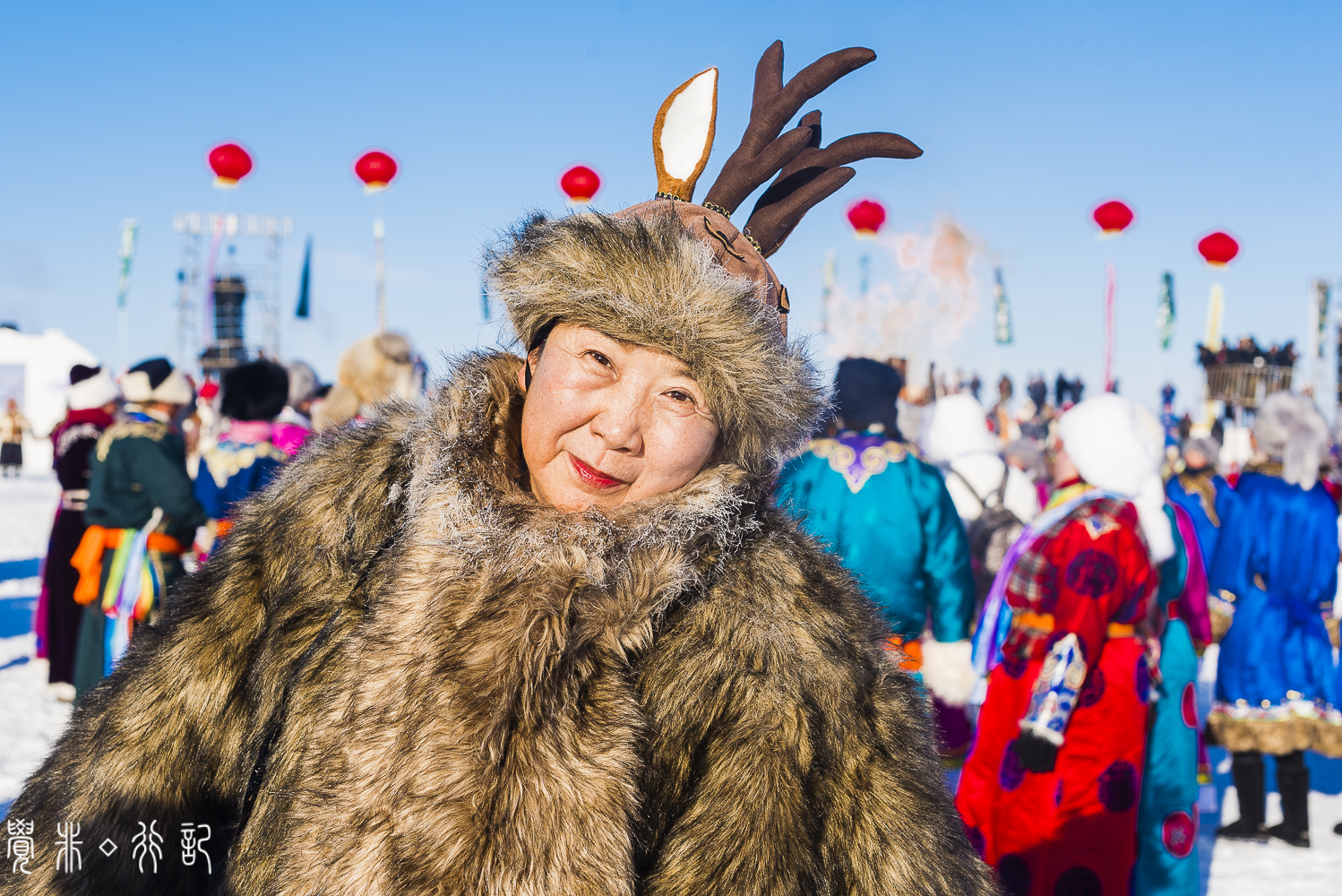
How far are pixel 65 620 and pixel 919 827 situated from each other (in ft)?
20.1

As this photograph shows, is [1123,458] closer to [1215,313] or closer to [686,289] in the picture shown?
[686,289]

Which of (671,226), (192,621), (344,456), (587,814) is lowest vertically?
(587,814)

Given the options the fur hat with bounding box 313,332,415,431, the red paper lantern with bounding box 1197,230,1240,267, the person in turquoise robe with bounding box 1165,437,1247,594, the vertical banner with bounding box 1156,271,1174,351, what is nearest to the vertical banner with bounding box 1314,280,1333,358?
the vertical banner with bounding box 1156,271,1174,351

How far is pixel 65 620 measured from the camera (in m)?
6.00

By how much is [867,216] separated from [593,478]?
12.7m

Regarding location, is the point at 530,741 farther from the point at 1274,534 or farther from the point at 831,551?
the point at 1274,534

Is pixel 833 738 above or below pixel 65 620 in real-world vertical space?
above

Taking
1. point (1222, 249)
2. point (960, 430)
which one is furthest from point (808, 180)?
point (1222, 249)

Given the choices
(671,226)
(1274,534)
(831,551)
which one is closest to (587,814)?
(831,551)

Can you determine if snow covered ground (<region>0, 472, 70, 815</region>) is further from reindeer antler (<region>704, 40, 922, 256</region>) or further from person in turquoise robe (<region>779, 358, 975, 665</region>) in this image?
person in turquoise robe (<region>779, 358, 975, 665</region>)

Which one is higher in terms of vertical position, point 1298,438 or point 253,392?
point 253,392

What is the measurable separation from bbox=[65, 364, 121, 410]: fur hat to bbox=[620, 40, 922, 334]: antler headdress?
5355 mm

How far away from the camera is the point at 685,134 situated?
1.84 meters

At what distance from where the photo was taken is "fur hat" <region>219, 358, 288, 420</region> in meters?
5.00
